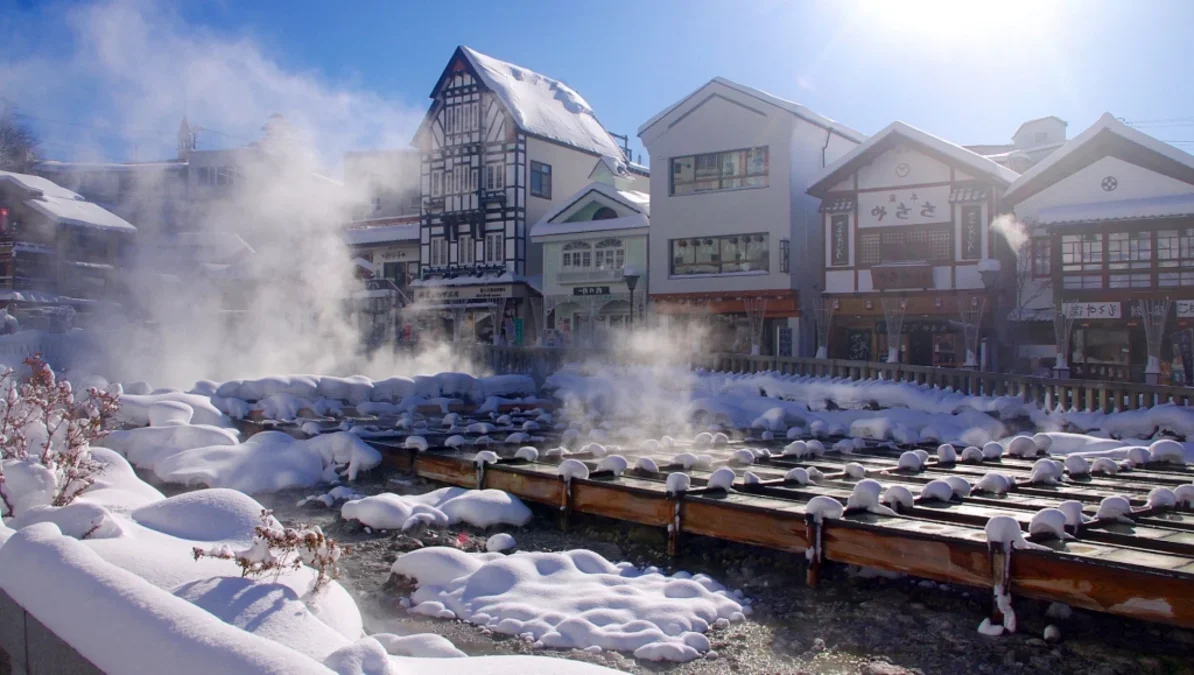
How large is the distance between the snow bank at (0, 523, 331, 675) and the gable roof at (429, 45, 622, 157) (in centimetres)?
3083

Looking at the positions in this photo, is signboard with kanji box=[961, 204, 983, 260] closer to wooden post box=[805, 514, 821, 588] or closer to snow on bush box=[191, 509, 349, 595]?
wooden post box=[805, 514, 821, 588]

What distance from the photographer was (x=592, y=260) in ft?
105

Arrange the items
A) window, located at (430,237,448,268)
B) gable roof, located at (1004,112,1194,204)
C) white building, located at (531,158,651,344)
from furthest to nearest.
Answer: window, located at (430,237,448,268) < white building, located at (531,158,651,344) < gable roof, located at (1004,112,1194,204)

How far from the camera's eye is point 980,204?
81.4ft

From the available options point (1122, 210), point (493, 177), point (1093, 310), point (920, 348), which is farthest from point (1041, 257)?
point (493, 177)

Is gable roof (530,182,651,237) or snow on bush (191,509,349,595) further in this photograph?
gable roof (530,182,651,237)

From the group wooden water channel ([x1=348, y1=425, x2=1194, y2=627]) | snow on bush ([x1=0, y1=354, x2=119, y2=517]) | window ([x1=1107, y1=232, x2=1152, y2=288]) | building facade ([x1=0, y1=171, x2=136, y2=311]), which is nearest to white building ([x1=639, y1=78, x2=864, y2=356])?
window ([x1=1107, y1=232, x2=1152, y2=288])

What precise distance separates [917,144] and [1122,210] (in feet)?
Answer: 17.4

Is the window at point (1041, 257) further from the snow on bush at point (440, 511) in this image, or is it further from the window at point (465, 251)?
the snow on bush at point (440, 511)

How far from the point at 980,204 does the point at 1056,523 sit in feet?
68.0

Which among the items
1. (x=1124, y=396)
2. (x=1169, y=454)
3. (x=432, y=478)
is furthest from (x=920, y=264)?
(x=432, y=478)

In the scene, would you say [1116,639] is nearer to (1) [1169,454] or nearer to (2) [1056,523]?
(2) [1056,523]

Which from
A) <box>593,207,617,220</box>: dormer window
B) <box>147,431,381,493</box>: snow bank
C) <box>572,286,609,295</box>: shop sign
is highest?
<box>593,207,617,220</box>: dormer window

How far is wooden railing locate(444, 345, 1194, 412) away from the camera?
1534 centimetres
